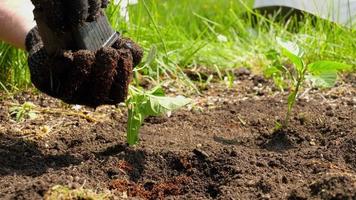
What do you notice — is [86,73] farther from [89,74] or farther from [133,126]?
[133,126]

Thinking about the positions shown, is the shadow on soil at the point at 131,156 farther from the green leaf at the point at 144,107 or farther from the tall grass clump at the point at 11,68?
the tall grass clump at the point at 11,68

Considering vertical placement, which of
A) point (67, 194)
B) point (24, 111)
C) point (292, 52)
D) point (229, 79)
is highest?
point (292, 52)

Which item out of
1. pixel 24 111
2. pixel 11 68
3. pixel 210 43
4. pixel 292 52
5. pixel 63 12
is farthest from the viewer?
pixel 210 43

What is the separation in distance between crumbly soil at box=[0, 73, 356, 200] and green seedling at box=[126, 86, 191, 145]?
0.07 m

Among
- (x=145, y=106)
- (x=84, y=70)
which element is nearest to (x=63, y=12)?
(x=84, y=70)

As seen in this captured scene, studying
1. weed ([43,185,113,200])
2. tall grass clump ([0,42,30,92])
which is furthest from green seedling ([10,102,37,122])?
weed ([43,185,113,200])

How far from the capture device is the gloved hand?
1976 millimetres

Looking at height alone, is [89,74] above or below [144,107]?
above

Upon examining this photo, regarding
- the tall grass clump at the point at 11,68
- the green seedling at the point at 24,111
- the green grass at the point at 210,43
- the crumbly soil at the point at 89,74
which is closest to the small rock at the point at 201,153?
the crumbly soil at the point at 89,74

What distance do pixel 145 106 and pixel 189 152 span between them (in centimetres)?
18

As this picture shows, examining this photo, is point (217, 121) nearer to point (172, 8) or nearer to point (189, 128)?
point (189, 128)

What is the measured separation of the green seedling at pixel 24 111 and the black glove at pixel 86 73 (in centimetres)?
43

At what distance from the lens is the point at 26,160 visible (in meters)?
2.04

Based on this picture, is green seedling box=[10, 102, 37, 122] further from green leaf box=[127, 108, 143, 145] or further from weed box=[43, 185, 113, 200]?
weed box=[43, 185, 113, 200]
